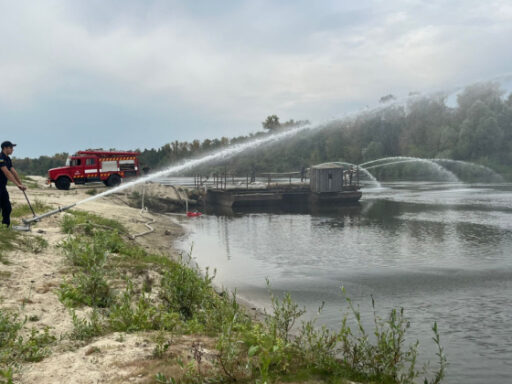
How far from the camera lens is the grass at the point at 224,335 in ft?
20.2

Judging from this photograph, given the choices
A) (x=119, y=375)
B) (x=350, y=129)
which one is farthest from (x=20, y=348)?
(x=350, y=129)

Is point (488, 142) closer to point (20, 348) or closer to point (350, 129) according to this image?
point (350, 129)

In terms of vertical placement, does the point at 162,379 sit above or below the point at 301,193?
below

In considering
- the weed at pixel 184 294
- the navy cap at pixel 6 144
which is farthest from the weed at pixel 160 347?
the navy cap at pixel 6 144

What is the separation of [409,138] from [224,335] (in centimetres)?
11583

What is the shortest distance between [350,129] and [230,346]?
407ft

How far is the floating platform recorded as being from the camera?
49.5 m

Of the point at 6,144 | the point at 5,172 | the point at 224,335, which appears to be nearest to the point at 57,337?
the point at 224,335

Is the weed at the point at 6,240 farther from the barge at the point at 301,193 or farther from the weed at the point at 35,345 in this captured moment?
the barge at the point at 301,193

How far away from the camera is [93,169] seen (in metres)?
37.6

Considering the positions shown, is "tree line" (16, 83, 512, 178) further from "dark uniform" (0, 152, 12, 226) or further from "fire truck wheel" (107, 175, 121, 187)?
"dark uniform" (0, 152, 12, 226)

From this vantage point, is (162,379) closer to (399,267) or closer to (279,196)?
(399,267)

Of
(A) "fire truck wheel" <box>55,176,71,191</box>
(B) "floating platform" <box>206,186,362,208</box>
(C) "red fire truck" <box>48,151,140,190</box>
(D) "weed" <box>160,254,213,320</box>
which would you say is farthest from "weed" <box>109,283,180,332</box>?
(B) "floating platform" <box>206,186,362,208</box>

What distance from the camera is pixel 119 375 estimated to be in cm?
587
